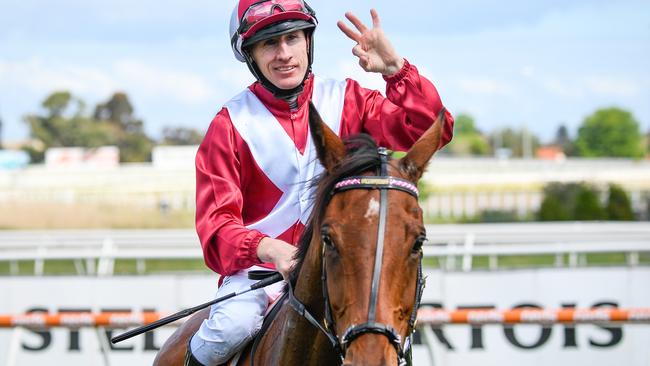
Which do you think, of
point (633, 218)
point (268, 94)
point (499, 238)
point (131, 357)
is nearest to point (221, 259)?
point (268, 94)

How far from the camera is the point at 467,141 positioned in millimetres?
133750

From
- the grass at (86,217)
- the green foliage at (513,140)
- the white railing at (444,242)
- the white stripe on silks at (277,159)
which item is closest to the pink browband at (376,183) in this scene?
the white stripe on silks at (277,159)

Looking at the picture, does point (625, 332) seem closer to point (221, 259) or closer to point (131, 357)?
point (131, 357)

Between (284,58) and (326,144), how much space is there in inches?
30.2

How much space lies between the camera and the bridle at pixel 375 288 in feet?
8.14

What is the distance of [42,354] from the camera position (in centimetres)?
794

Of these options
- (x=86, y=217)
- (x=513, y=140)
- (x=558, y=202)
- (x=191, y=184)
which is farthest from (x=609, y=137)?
(x=86, y=217)

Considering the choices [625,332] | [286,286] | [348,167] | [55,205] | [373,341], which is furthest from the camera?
[55,205]

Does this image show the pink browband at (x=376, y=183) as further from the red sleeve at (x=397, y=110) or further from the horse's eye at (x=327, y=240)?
the red sleeve at (x=397, y=110)

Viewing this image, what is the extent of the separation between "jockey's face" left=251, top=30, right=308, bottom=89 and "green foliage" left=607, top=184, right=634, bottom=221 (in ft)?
102

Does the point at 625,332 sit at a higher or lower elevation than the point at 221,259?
lower

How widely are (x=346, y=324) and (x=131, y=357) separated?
17.9ft

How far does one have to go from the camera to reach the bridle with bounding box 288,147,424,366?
2.48 m

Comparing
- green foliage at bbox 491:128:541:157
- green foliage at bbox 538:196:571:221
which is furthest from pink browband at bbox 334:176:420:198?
green foliage at bbox 491:128:541:157
